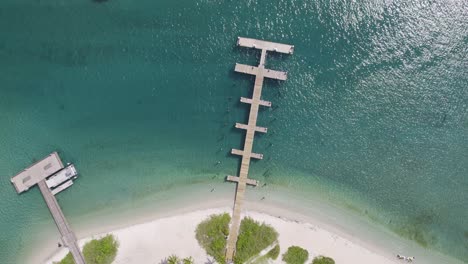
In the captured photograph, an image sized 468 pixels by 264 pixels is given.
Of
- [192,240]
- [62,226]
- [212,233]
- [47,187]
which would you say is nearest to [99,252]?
[62,226]

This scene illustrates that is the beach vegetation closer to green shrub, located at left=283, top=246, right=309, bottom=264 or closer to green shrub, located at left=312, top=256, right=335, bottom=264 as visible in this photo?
green shrub, located at left=283, top=246, right=309, bottom=264

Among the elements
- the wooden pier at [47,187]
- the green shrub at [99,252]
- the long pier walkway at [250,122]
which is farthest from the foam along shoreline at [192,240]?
the long pier walkway at [250,122]

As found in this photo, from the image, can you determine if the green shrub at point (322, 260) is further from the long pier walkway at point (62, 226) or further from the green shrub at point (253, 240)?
the long pier walkway at point (62, 226)

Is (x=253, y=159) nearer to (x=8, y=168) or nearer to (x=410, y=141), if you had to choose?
(x=410, y=141)

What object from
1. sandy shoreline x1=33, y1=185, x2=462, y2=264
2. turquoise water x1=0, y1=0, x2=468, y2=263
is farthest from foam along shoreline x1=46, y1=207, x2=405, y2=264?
turquoise water x1=0, y1=0, x2=468, y2=263

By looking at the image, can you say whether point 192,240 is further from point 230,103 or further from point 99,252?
point 230,103

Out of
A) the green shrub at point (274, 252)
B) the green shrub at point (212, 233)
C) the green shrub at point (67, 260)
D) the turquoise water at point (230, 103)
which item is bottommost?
the green shrub at point (67, 260)
